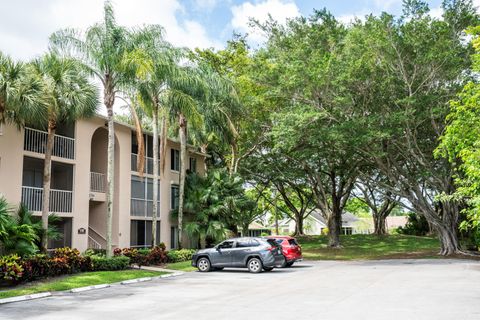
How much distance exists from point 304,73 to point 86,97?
11.8 metres

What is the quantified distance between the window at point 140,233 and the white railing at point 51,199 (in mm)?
5382

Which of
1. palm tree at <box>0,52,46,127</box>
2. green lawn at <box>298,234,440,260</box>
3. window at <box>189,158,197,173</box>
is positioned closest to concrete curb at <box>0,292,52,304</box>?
palm tree at <box>0,52,46,127</box>

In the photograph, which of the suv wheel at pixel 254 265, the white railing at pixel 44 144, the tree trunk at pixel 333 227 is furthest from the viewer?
the tree trunk at pixel 333 227

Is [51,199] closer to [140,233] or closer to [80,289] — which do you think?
[140,233]

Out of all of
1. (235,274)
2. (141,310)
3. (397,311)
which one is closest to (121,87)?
(235,274)

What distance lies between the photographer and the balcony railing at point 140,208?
92.2 feet

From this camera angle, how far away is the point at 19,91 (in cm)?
1723

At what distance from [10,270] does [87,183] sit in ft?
30.8

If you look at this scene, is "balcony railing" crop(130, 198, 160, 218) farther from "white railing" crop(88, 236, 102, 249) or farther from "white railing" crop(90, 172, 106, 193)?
"white railing" crop(88, 236, 102, 249)

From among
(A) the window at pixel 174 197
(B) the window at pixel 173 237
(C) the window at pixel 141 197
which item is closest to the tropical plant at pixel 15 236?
(C) the window at pixel 141 197

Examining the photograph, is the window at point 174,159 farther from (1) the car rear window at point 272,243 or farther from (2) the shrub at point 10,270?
(2) the shrub at point 10,270

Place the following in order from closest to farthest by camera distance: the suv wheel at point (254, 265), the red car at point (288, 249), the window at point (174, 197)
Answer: the suv wheel at point (254, 265)
the red car at point (288, 249)
the window at point (174, 197)

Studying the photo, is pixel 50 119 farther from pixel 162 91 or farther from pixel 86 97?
pixel 162 91

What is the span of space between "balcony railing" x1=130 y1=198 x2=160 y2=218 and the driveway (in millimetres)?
10868
